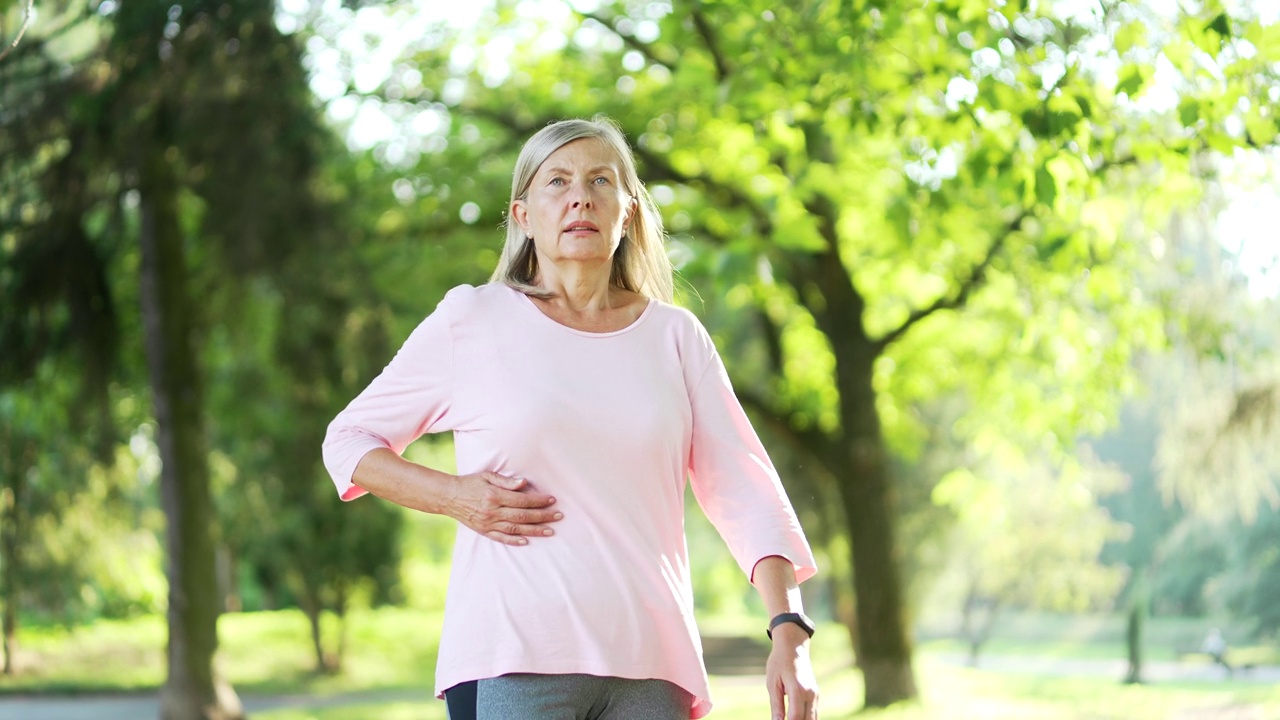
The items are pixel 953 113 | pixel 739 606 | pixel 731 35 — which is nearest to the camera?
pixel 953 113

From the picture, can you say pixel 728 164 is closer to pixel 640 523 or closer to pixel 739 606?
pixel 640 523

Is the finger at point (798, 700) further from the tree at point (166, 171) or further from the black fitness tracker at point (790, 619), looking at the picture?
the tree at point (166, 171)

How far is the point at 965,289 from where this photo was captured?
44.0 feet

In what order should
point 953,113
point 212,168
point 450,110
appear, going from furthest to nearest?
point 450,110 → point 212,168 → point 953,113

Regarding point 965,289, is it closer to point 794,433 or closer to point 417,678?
point 794,433

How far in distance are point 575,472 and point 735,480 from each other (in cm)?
35

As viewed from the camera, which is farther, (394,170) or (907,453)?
(907,453)

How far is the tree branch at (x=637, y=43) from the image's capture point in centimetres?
Result: 1141

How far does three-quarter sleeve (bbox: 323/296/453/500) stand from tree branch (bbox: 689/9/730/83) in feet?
21.2

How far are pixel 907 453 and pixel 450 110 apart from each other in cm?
834

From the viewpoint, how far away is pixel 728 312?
23.0m

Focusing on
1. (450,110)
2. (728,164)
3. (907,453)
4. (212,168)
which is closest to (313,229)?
(212,168)

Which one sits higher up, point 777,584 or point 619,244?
point 619,244

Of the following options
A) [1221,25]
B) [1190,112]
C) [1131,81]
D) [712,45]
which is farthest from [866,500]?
[1221,25]
